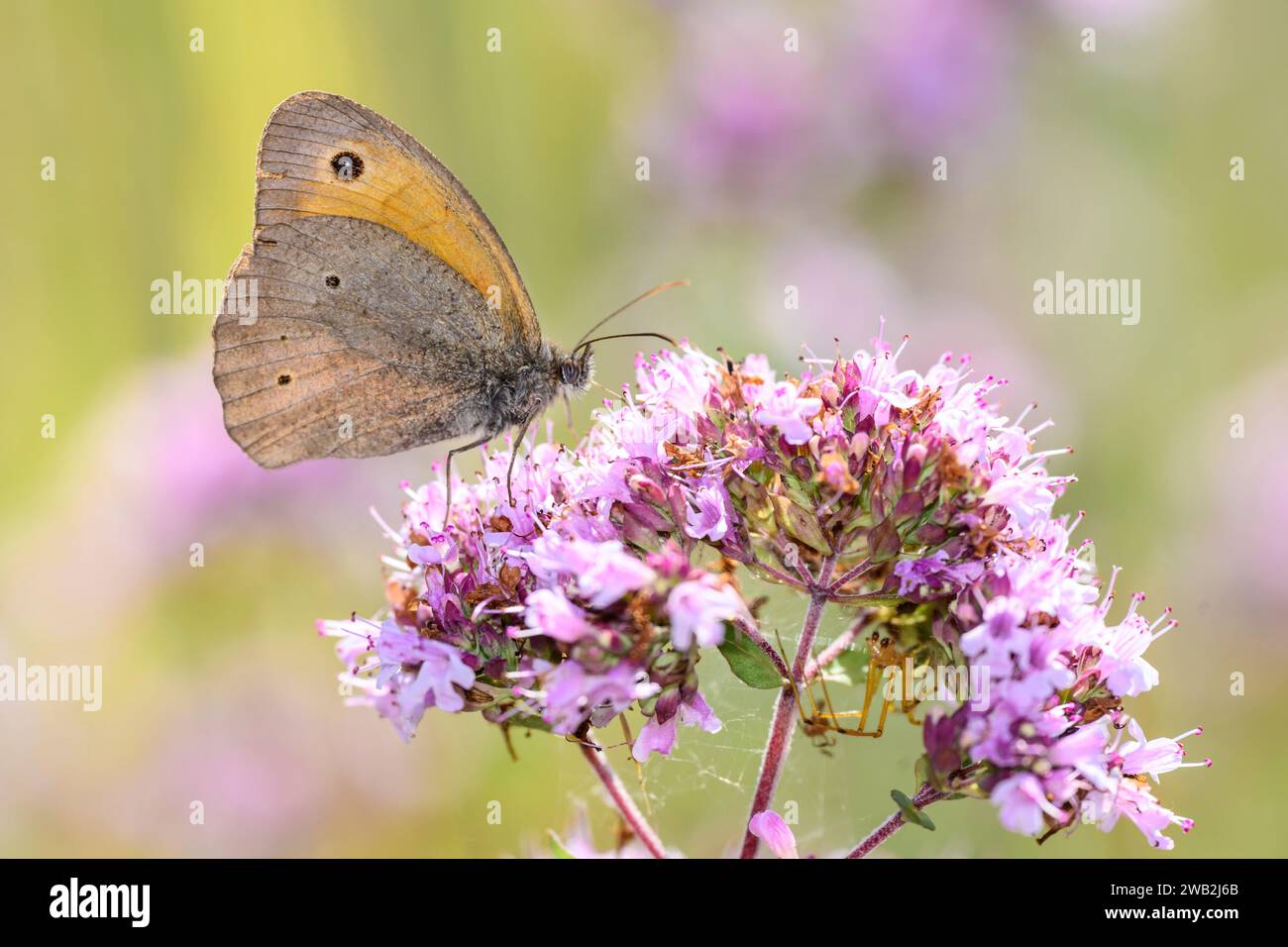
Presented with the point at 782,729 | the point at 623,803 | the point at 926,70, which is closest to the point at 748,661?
the point at 782,729

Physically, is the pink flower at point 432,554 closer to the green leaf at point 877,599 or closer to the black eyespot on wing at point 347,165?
the green leaf at point 877,599

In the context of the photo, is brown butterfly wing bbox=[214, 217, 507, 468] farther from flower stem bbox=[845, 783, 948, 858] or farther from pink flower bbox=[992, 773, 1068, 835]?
pink flower bbox=[992, 773, 1068, 835]

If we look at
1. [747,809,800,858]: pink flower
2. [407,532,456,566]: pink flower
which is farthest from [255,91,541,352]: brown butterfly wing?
[747,809,800,858]: pink flower

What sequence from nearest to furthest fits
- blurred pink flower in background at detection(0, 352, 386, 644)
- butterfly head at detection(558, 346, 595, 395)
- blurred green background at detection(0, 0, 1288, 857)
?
butterfly head at detection(558, 346, 595, 395) → blurred green background at detection(0, 0, 1288, 857) → blurred pink flower in background at detection(0, 352, 386, 644)

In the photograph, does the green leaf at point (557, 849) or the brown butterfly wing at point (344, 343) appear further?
the brown butterfly wing at point (344, 343)

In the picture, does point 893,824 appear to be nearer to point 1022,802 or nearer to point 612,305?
point 1022,802

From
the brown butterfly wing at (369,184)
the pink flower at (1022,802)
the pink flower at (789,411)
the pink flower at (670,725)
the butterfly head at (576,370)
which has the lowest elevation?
the pink flower at (1022,802)

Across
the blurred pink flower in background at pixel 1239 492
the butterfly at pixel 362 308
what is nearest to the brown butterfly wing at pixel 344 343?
the butterfly at pixel 362 308
